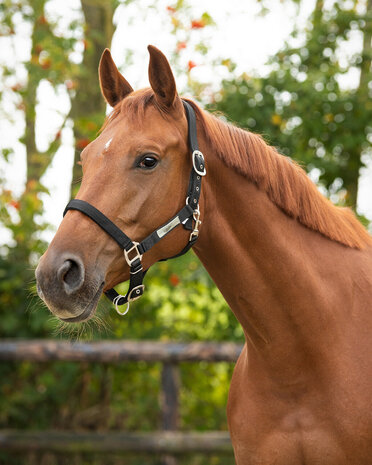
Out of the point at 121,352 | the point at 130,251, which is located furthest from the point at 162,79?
the point at 121,352

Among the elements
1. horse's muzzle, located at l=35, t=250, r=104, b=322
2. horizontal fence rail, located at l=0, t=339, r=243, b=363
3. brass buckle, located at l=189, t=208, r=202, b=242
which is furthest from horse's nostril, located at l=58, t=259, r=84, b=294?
horizontal fence rail, located at l=0, t=339, r=243, b=363

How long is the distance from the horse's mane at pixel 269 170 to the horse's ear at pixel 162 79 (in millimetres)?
53

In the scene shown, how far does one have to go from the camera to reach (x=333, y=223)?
231 cm

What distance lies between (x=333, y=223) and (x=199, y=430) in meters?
3.63

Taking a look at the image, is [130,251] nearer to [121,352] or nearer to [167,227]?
[167,227]

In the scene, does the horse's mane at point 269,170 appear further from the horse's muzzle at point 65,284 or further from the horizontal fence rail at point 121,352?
the horizontal fence rail at point 121,352

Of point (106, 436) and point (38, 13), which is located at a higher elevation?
point (38, 13)

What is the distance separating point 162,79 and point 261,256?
774 mm

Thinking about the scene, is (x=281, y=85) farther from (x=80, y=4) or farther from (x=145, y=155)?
(x=145, y=155)

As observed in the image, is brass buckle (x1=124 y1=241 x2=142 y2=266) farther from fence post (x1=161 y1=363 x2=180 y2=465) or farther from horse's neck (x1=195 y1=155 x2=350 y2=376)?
fence post (x1=161 y1=363 x2=180 y2=465)

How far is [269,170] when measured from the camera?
221 cm

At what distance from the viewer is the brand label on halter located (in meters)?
2.02

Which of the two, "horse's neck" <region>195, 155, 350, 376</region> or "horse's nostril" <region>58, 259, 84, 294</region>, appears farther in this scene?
"horse's neck" <region>195, 155, 350, 376</region>

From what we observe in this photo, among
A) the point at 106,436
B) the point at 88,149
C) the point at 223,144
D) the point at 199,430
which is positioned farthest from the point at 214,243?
the point at 199,430
